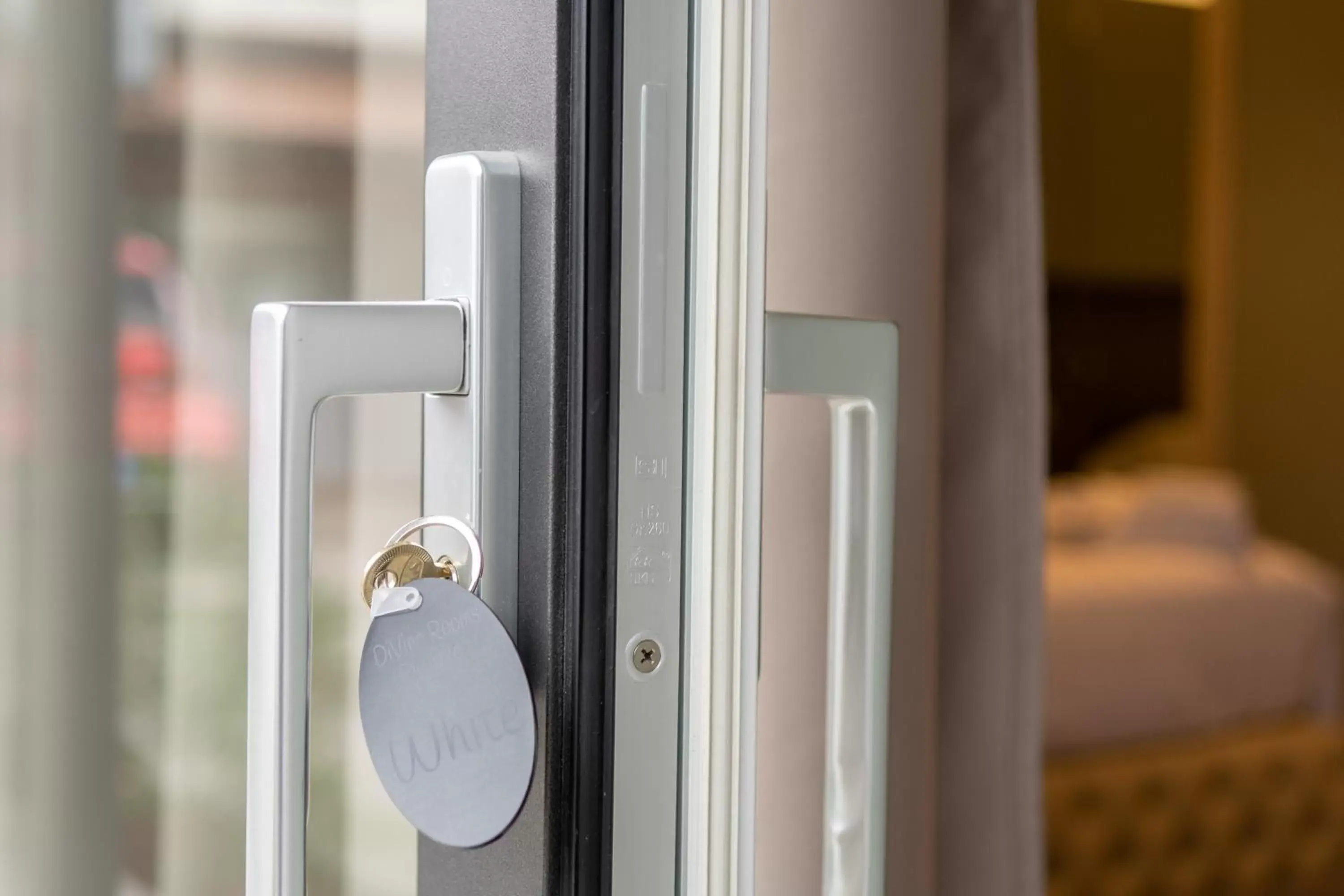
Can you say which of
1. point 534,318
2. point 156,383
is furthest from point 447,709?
point 156,383

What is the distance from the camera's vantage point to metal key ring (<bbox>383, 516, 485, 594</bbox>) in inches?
14.0

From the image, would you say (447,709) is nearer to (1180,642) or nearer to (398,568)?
(398,568)

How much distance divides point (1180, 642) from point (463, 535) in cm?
239

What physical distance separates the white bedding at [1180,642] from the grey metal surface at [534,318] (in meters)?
2.07

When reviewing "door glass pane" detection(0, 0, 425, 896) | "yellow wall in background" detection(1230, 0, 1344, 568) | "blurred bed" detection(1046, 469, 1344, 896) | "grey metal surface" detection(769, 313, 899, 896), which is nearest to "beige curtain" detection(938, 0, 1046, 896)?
"grey metal surface" detection(769, 313, 899, 896)

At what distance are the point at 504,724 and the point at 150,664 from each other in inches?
21.0

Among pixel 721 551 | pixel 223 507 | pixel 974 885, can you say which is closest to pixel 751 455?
pixel 721 551

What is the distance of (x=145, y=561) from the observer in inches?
31.9

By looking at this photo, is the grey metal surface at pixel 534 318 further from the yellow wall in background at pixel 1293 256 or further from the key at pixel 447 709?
the yellow wall in background at pixel 1293 256

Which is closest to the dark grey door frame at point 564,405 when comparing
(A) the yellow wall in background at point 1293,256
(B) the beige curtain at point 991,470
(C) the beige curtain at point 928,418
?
(C) the beige curtain at point 928,418

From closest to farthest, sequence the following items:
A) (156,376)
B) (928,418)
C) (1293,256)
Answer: (928,418) < (156,376) < (1293,256)

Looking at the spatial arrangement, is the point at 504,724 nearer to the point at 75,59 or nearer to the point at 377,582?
the point at 377,582

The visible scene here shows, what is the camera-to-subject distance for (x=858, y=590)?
0.40 m

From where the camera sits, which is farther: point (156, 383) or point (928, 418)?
point (156, 383)
